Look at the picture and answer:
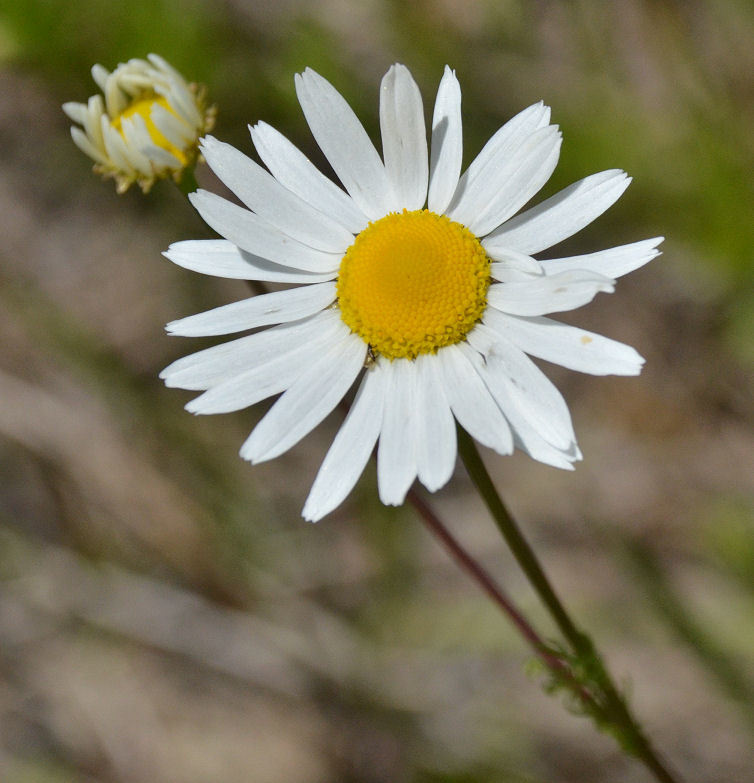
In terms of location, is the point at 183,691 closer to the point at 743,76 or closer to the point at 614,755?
the point at 614,755

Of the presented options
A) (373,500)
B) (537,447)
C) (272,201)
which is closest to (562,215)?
(537,447)

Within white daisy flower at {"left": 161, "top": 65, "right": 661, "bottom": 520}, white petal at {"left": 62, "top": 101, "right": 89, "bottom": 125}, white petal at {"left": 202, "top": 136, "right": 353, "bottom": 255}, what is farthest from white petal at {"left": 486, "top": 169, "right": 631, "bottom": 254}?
white petal at {"left": 62, "top": 101, "right": 89, "bottom": 125}

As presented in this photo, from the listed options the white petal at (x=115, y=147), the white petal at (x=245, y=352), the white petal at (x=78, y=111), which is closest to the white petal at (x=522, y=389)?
the white petal at (x=245, y=352)

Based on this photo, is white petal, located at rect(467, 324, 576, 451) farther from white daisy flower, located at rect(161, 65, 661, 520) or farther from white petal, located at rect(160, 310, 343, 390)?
white petal, located at rect(160, 310, 343, 390)

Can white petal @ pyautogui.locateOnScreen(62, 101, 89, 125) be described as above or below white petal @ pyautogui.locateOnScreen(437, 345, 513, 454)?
above

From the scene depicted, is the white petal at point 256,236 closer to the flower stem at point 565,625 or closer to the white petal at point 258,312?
the white petal at point 258,312

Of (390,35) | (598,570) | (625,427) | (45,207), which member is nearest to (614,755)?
(598,570)
